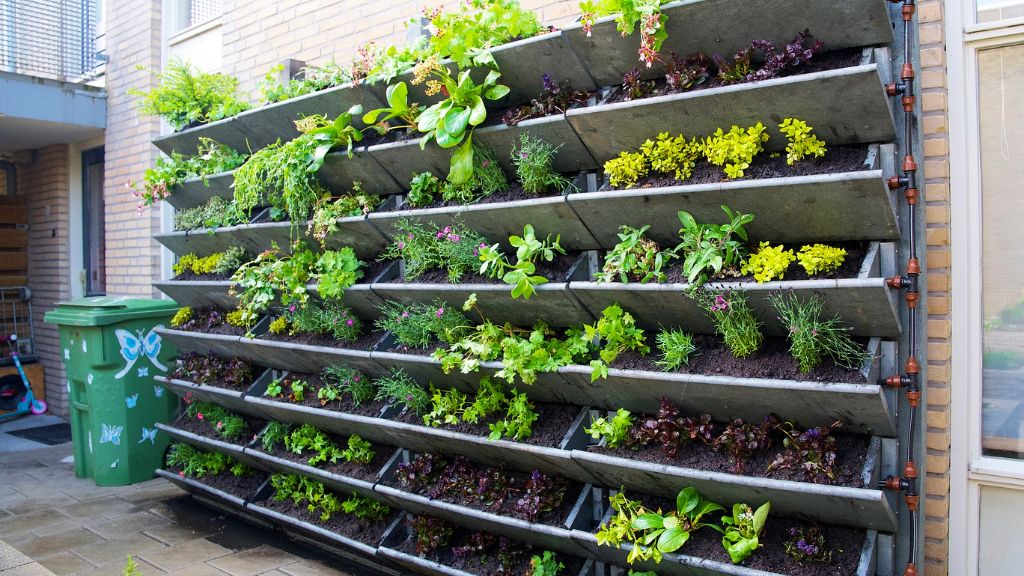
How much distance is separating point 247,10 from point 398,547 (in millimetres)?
4790

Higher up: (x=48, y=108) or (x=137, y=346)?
(x=48, y=108)

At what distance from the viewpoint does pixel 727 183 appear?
299cm

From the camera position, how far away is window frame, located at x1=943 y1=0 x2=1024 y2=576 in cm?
328

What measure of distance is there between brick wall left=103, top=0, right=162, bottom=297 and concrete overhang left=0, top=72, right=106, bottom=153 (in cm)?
18

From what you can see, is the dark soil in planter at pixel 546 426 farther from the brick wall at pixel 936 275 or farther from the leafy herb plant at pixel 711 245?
the brick wall at pixel 936 275

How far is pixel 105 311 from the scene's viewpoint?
622cm

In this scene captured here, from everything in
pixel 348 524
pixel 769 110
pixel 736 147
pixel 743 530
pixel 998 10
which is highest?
pixel 998 10

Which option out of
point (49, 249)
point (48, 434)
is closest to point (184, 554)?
point (48, 434)

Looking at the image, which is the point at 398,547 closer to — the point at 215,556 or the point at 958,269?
the point at 215,556

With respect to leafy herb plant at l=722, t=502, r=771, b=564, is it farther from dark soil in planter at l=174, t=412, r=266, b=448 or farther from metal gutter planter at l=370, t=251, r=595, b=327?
dark soil in planter at l=174, t=412, r=266, b=448

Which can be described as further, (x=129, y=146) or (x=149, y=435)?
(x=129, y=146)

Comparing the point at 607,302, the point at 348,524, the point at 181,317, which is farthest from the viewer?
the point at 181,317

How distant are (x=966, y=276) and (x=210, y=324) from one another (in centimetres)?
506

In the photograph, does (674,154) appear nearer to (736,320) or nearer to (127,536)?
(736,320)
